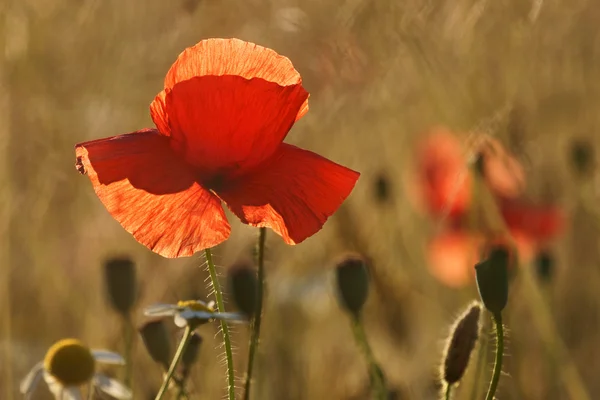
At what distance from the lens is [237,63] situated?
80 centimetres

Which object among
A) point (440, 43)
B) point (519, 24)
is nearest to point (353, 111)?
point (440, 43)

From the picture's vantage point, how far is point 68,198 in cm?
210

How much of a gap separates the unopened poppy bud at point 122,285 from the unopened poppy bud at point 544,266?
64cm

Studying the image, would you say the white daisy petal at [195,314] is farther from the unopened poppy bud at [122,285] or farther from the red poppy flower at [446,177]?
the red poppy flower at [446,177]

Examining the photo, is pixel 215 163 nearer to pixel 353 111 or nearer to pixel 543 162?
pixel 353 111

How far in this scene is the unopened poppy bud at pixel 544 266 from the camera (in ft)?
4.85

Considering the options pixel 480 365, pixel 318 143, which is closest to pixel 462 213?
Result: pixel 318 143

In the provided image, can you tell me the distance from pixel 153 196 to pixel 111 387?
25 centimetres

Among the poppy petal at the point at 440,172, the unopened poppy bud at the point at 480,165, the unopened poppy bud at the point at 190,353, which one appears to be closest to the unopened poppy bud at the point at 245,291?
the unopened poppy bud at the point at 190,353

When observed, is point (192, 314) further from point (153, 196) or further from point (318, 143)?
point (318, 143)

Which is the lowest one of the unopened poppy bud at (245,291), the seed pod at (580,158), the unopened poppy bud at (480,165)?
the unopened poppy bud at (245,291)

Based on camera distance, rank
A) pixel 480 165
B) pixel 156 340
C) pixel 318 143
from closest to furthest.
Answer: pixel 156 340
pixel 480 165
pixel 318 143

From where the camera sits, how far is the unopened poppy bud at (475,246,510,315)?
0.77m

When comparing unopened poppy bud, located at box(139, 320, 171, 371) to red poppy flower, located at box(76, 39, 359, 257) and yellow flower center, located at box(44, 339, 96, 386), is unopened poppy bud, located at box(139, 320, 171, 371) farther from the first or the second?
red poppy flower, located at box(76, 39, 359, 257)
